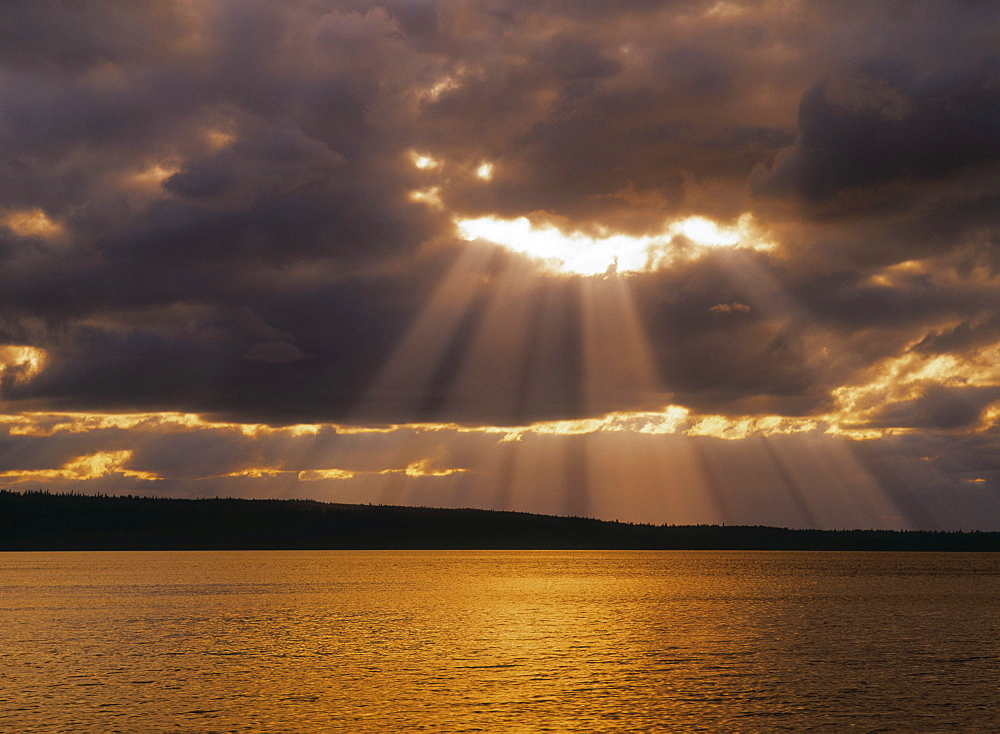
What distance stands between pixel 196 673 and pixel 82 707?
13.5m

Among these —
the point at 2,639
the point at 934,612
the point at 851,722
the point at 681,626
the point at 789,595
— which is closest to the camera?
the point at 851,722

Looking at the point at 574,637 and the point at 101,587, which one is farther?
the point at 101,587

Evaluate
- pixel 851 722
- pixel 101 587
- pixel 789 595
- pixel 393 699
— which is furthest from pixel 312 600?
pixel 851 722

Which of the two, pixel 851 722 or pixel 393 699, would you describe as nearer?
pixel 851 722

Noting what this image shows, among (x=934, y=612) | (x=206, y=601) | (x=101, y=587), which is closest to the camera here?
(x=934, y=612)

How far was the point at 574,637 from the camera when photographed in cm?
8788

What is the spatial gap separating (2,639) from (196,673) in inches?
1196

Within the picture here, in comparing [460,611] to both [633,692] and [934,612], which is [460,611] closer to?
[934,612]

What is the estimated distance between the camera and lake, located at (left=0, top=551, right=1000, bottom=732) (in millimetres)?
49438

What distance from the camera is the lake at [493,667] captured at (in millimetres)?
49438

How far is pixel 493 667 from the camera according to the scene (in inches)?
2655

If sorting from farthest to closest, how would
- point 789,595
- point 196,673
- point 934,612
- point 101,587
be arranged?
→ 1. point 101,587
2. point 789,595
3. point 934,612
4. point 196,673

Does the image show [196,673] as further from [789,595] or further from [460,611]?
[789,595]

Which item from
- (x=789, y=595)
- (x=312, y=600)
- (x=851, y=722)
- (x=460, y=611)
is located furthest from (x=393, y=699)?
(x=789, y=595)
